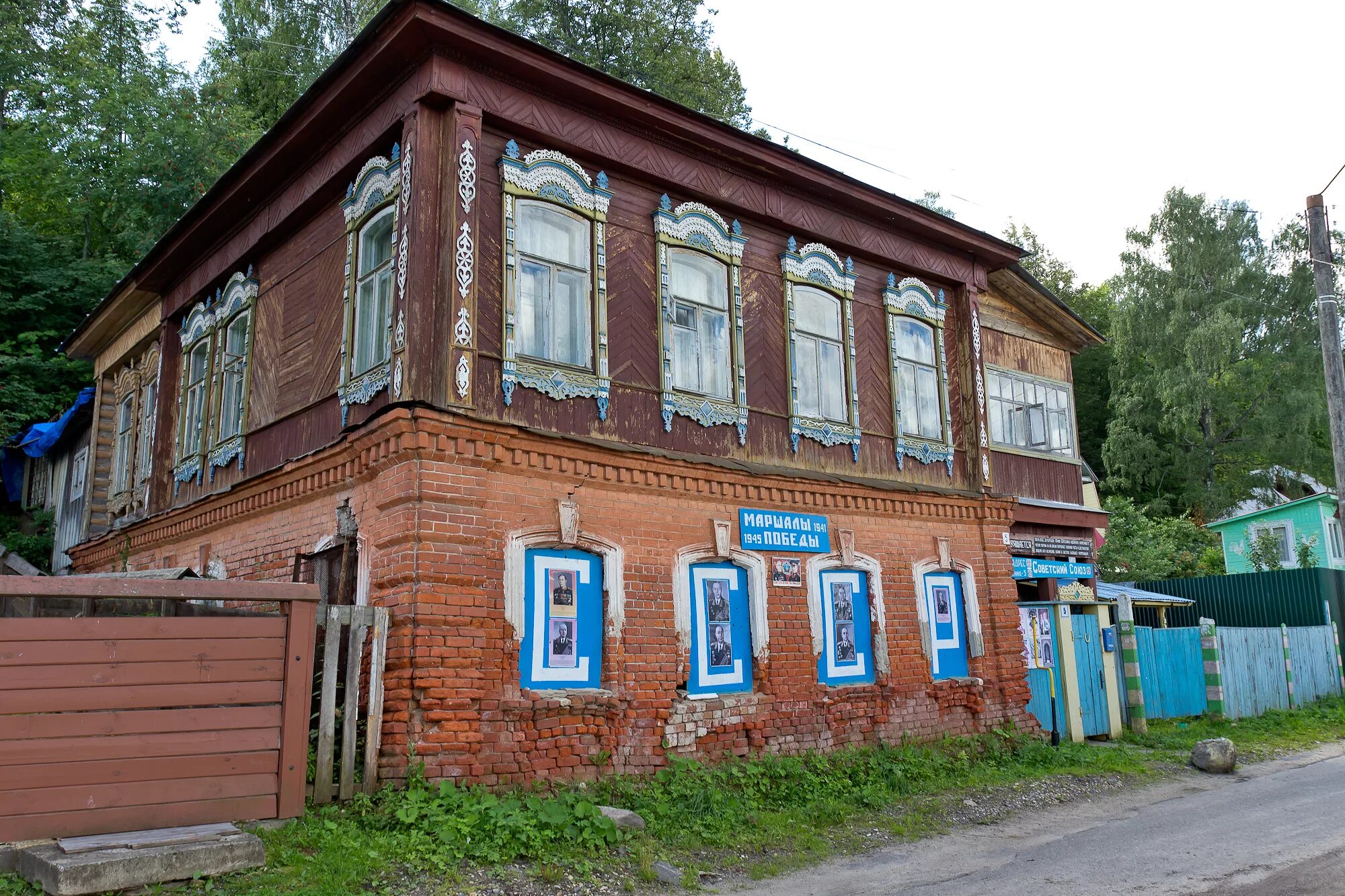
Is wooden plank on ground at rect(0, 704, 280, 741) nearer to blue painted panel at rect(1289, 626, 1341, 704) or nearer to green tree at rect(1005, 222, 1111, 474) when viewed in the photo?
blue painted panel at rect(1289, 626, 1341, 704)

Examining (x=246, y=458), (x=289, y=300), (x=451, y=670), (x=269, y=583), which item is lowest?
(x=451, y=670)

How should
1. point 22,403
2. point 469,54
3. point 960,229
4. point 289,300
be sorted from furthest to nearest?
point 22,403, point 960,229, point 289,300, point 469,54

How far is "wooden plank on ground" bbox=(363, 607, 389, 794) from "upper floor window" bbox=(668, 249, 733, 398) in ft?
13.5

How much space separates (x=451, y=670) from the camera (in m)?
7.94

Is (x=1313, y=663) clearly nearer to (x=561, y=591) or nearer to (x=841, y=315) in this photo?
(x=841, y=315)

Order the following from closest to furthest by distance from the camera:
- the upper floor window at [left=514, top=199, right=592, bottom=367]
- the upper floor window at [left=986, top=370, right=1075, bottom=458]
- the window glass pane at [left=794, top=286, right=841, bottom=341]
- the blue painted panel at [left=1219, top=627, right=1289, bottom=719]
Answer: the upper floor window at [left=514, top=199, right=592, bottom=367]
the window glass pane at [left=794, top=286, right=841, bottom=341]
the upper floor window at [left=986, top=370, right=1075, bottom=458]
the blue painted panel at [left=1219, top=627, right=1289, bottom=719]

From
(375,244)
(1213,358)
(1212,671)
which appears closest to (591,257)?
(375,244)

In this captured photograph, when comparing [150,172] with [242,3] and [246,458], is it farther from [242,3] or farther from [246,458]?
[246,458]

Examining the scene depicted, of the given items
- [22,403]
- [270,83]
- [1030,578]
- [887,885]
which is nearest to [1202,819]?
[887,885]

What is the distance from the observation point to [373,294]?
9.78 m

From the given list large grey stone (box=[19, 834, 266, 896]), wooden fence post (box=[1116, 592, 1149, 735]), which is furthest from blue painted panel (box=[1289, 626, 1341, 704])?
large grey stone (box=[19, 834, 266, 896])

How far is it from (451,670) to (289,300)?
5.46 m

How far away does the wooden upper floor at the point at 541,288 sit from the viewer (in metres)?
8.96

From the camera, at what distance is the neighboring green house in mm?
29359
